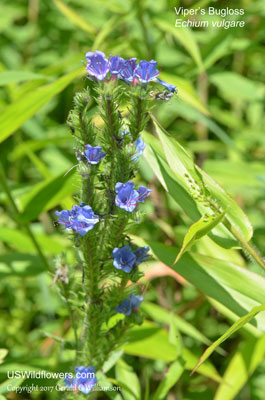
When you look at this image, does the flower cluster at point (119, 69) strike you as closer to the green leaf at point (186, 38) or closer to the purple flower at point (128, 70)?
the purple flower at point (128, 70)

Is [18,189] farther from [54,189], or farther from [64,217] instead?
[64,217]

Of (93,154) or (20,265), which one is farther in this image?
(20,265)

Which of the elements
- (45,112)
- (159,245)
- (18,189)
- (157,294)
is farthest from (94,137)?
(45,112)

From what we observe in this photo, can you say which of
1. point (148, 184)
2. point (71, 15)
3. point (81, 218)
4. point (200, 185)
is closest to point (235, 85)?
point (148, 184)

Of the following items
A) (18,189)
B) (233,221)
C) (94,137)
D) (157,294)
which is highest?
Answer: (94,137)

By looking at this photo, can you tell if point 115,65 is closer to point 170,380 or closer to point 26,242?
point 170,380

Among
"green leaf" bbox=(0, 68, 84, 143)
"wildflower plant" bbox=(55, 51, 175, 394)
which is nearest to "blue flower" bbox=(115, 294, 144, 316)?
"wildflower plant" bbox=(55, 51, 175, 394)

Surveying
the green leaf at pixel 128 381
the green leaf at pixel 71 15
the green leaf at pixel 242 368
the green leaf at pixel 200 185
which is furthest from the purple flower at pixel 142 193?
the green leaf at pixel 71 15
